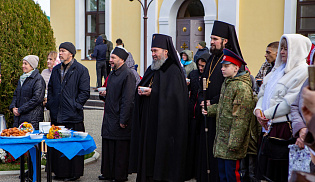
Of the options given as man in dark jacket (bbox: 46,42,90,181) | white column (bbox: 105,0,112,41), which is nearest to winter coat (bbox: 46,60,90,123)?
→ man in dark jacket (bbox: 46,42,90,181)

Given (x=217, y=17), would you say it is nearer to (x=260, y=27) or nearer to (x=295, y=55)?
(x=260, y=27)

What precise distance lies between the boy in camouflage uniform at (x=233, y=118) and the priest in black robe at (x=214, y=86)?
37cm

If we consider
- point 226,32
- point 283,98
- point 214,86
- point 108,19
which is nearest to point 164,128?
point 214,86

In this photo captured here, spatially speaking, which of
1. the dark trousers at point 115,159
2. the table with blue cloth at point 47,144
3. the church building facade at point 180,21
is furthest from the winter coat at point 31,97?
the church building facade at point 180,21

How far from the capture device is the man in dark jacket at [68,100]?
6578 mm

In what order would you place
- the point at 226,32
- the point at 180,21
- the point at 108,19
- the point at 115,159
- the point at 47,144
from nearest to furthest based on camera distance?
the point at 47,144 → the point at 226,32 → the point at 115,159 → the point at 180,21 → the point at 108,19

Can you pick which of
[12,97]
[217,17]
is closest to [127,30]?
[217,17]

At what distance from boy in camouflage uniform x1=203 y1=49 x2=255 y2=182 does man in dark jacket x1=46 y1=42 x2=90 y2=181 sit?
2.46m

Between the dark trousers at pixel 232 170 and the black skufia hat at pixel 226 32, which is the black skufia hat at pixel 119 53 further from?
the dark trousers at pixel 232 170

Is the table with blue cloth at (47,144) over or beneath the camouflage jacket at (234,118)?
beneath

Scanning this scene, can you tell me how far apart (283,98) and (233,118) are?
608 mm

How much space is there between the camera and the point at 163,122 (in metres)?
5.60

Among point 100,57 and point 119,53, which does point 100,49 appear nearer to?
point 100,57

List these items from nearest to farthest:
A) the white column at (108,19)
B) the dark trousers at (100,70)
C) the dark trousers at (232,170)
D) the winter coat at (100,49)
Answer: the dark trousers at (232,170) < the winter coat at (100,49) < the dark trousers at (100,70) < the white column at (108,19)
